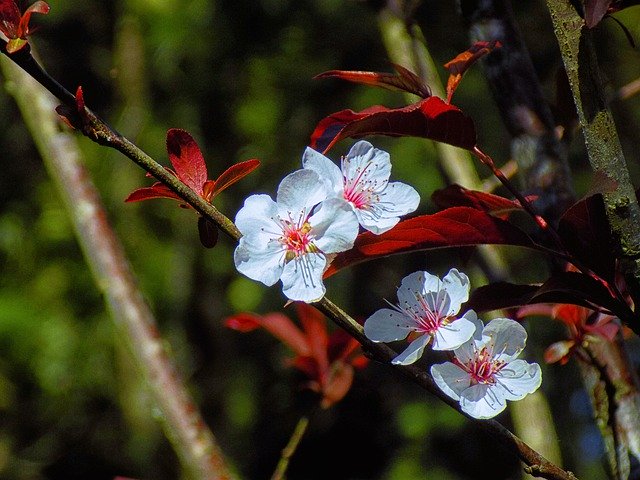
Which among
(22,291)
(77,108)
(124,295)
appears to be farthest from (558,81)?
(22,291)

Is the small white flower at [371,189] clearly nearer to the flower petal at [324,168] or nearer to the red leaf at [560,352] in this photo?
the flower petal at [324,168]

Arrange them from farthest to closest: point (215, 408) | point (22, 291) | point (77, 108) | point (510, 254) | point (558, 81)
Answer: point (215, 408) < point (22, 291) < point (510, 254) < point (558, 81) < point (77, 108)

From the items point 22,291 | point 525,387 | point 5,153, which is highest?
point 525,387

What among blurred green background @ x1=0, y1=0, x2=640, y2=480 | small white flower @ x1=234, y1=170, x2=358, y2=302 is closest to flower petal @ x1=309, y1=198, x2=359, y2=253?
small white flower @ x1=234, y1=170, x2=358, y2=302

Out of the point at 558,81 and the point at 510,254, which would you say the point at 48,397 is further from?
the point at 558,81

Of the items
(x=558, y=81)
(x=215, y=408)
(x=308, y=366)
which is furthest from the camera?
(x=215, y=408)

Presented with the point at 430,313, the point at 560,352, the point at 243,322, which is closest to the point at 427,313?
the point at 430,313
